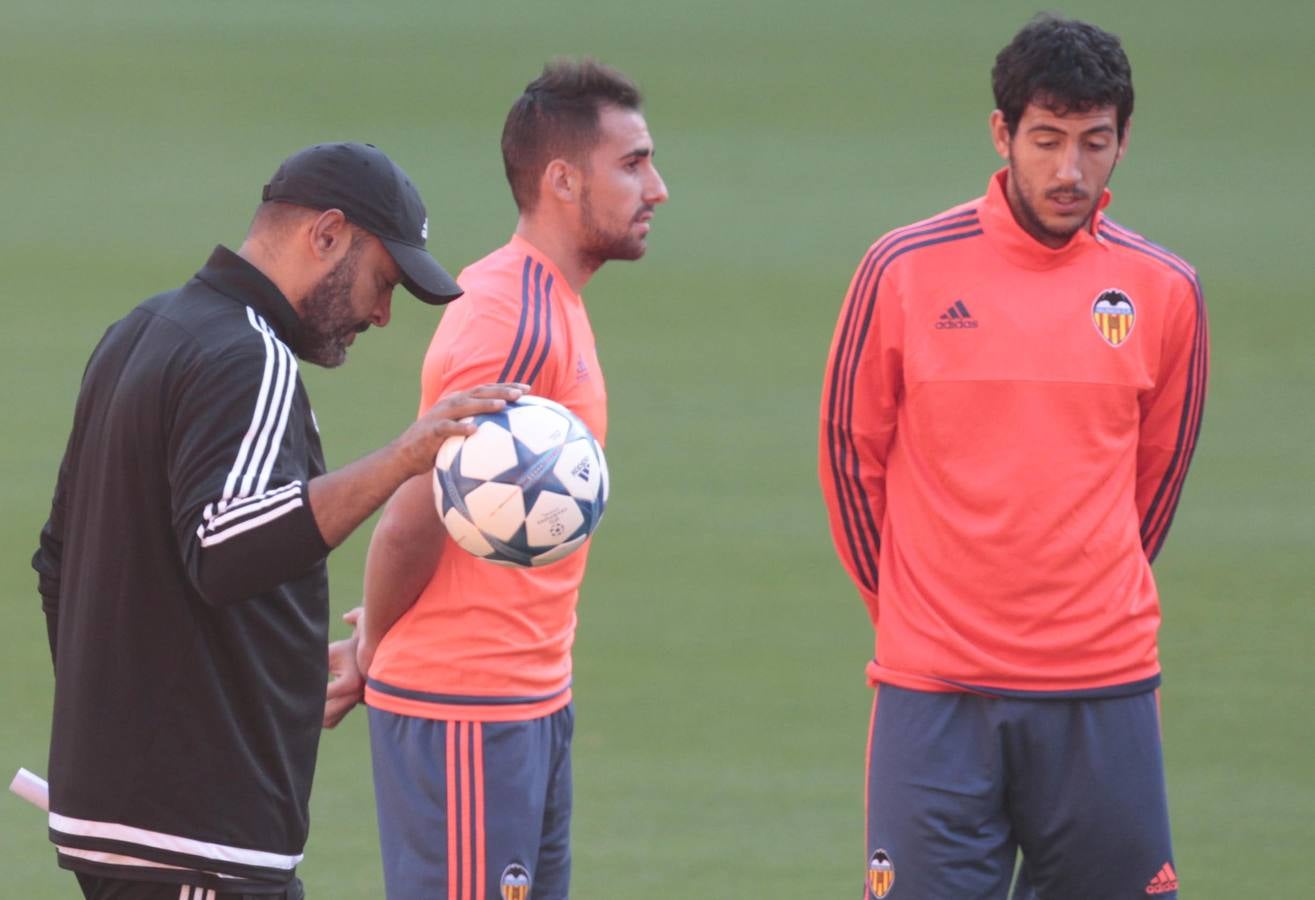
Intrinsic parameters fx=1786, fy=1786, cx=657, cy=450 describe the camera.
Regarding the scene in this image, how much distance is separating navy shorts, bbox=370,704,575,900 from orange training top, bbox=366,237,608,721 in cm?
4

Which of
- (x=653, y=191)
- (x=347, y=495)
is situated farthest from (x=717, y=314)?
(x=347, y=495)

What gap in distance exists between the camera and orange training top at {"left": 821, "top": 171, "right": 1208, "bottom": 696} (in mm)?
3178

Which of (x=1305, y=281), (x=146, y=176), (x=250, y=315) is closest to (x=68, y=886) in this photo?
(x=250, y=315)

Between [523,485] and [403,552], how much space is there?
22.3 inches

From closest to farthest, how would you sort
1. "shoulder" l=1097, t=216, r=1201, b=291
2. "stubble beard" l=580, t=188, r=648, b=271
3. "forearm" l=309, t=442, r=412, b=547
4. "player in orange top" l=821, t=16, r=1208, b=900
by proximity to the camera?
"forearm" l=309, t=442, r=412, b=547, "player in orange top" l=821, t=16, r=1208, b=900, "shoulder" l=1097, t=216, r=1201, b=291, "stubble beard" l=580, t=188, r=648, b=271

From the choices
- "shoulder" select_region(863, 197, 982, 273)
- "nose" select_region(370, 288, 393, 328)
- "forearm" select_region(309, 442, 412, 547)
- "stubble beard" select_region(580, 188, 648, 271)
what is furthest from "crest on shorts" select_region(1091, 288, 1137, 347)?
"forearm" select_region(309, 442, 412, 547)

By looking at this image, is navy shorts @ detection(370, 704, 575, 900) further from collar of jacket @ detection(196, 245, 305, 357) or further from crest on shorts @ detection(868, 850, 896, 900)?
collar of jacket @ detection(196, 245, 305, 357)

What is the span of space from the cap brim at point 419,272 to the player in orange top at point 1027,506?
2.80 ft

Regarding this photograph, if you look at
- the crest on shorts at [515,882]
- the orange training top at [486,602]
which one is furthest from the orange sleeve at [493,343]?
the crest on shorts at [515,882]

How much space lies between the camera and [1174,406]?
3.31 metres

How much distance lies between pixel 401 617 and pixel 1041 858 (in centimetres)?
125

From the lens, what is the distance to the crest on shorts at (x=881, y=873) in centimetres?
322

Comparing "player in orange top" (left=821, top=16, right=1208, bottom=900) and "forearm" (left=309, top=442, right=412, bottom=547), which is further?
"player in orange top" (left=821, top=16, right=1208, bottom=900)

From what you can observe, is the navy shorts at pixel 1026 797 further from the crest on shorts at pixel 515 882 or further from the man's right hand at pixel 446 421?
the man's right hand at pixel 446 421
